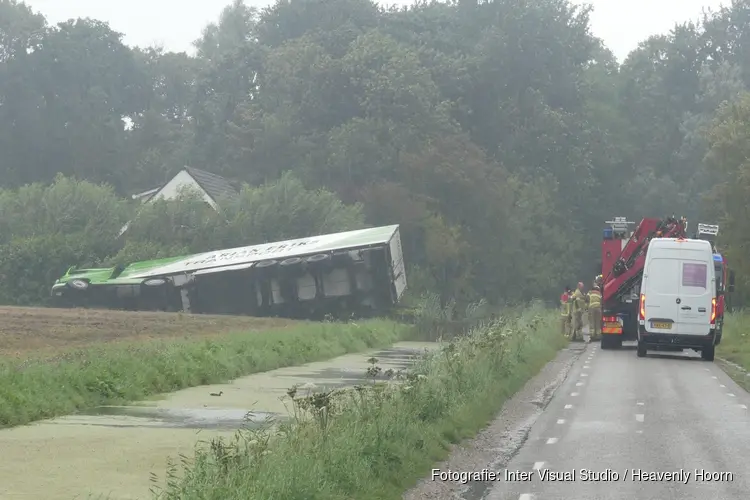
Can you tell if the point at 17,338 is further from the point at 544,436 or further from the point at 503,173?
the point at 503,173

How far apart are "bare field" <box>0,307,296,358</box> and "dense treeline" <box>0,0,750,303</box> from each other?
13.8 metres

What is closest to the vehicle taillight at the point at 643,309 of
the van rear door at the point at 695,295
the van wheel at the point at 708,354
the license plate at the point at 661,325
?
the license plate at the point at 661,325

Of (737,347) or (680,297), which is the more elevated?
(680,297)

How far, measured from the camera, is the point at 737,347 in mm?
35250

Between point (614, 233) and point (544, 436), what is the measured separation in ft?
83.5

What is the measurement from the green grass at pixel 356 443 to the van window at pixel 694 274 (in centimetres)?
1245

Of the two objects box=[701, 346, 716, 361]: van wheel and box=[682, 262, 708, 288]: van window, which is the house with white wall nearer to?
box=[682, 262, 708, 288]: van window

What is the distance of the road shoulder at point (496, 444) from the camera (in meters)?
12.0

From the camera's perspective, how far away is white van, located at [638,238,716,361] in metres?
30.7

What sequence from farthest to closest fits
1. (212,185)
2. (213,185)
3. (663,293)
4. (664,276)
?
1. (213,185)
2. (212,185)
3. (664,276)
4. (663,293)

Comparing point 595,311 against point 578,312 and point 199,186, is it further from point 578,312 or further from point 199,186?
point 199,186

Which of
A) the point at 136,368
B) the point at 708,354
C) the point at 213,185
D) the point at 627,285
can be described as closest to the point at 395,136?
the point at 213,185

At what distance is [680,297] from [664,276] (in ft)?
2.24

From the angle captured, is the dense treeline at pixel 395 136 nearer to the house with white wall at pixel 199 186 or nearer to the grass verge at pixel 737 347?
the house with white wall at pixel 199 186
